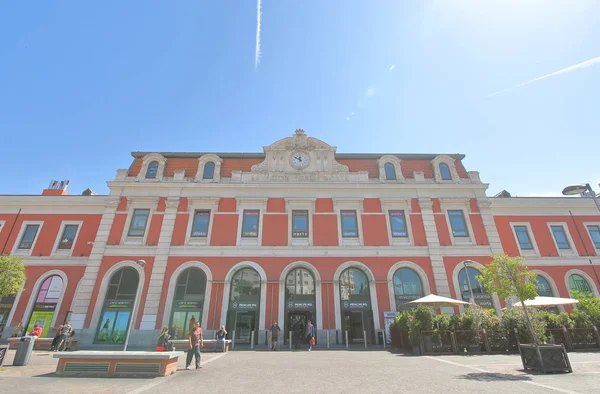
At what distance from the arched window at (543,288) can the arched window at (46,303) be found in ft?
115

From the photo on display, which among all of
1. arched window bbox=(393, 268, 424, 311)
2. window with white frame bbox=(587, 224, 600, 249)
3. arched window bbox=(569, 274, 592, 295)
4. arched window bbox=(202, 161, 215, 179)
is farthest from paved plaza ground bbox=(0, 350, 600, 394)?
window with white frame bbox=(587, 224, 600, 249)

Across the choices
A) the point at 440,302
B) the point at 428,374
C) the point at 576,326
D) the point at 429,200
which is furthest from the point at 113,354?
the point at 429,200

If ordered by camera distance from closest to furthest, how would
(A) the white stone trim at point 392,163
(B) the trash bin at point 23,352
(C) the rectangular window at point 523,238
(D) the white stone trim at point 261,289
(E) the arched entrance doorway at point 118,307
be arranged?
(B) the trash bin at point 23,352, (E) the arched entrance doorway at point 118,307, (D) the white stone trim at point 261,289, (C) the rectangular window at point 523,238, (A) the white stone trim at point 392,163

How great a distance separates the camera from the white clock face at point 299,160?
973 inches

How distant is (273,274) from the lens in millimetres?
20688

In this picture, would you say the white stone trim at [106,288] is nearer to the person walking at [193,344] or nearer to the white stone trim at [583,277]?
the person walking at [193,344]

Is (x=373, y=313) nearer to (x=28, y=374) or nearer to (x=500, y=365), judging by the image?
(x=500, y=365)

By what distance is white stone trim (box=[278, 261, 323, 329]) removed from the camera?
64.2 feet

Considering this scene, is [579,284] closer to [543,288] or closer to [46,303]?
[543,288]

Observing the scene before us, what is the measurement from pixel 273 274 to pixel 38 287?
1699 centimetres

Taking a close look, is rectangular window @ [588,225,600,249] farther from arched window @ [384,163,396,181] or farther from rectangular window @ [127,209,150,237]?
rectangular window @ [127,209,150,237]

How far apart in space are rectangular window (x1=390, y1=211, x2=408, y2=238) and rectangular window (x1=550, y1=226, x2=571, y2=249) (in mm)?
12410

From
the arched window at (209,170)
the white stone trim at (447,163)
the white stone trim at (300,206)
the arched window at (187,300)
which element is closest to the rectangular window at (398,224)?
the white stone trim at (447,163)

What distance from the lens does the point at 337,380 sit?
813 cm
